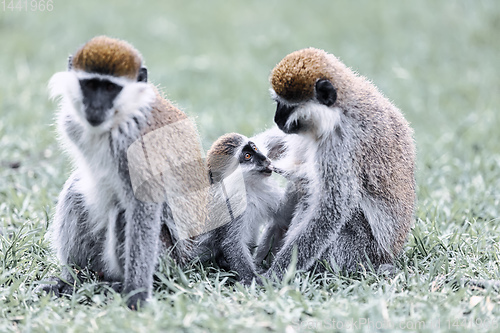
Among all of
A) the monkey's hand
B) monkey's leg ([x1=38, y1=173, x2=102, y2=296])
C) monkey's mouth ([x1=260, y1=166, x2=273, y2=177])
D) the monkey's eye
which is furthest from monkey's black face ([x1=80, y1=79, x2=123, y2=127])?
monkey's mouth ([x1=260, y1=166, x2=273, y2=177])

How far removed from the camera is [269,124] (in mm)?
8328

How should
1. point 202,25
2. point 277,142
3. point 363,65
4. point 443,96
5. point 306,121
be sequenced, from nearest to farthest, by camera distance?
point 306,121
point 277,142
point 443,96
point 363,65
point 202,25

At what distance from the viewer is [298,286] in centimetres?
428

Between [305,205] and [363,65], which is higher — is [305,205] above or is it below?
below

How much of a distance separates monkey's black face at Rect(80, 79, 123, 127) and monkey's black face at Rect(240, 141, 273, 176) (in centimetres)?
141

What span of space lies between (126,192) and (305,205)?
1.49m

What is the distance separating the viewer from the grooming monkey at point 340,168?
4566mm

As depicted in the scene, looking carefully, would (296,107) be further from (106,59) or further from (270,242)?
(106,59)

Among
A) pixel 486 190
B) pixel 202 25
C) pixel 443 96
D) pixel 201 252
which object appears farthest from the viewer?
pixel 202 25

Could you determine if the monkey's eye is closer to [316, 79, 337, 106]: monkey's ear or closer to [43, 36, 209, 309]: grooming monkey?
[43, 36, 209, 309]: grooming monkey

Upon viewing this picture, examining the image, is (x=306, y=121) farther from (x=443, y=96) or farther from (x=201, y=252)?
(x=443, y=96)

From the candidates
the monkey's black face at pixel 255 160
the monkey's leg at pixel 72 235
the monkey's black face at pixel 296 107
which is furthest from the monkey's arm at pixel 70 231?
the monkey's black face at pixel 296 107

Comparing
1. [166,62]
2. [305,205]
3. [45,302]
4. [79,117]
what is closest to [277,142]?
[305,205]

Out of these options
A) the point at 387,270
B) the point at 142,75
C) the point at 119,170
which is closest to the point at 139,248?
the point at 119,170
